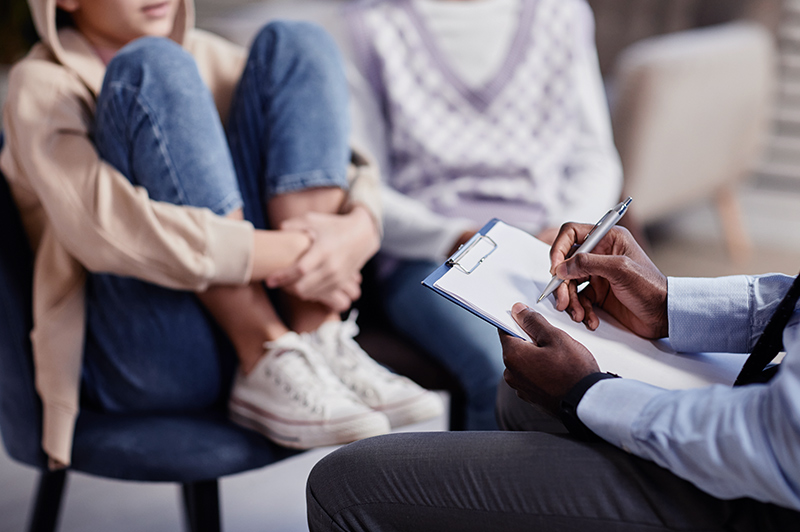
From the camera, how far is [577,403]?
55 centimetres

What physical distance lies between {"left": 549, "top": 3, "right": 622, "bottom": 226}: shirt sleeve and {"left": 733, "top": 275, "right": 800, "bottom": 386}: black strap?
66 centimetres

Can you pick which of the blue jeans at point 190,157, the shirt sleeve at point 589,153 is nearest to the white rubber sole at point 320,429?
the blue jeans at point 190,157

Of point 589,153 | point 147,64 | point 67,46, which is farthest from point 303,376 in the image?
point 589,153

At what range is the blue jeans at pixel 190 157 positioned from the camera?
2.57 feet

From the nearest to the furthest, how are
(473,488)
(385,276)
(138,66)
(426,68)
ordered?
1. (473,488)
2. (138,66)
3. (385,276)
4. (426,68)

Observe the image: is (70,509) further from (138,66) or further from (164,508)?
(138,66)

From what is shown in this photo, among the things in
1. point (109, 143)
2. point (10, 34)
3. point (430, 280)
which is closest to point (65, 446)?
point (109, 143)

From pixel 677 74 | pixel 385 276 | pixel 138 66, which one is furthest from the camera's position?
pixel 677 74

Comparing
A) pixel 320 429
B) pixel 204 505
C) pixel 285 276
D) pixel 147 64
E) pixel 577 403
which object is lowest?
pixel 204 505

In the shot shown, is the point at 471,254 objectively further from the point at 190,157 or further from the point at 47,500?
the point at 47,500

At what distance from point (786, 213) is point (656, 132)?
0.94m

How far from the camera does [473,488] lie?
0.55 metres

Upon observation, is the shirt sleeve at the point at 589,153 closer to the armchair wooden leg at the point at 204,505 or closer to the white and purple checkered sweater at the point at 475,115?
the white and purple checkered sweater at the point at 475,115

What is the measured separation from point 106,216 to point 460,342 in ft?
1.56
